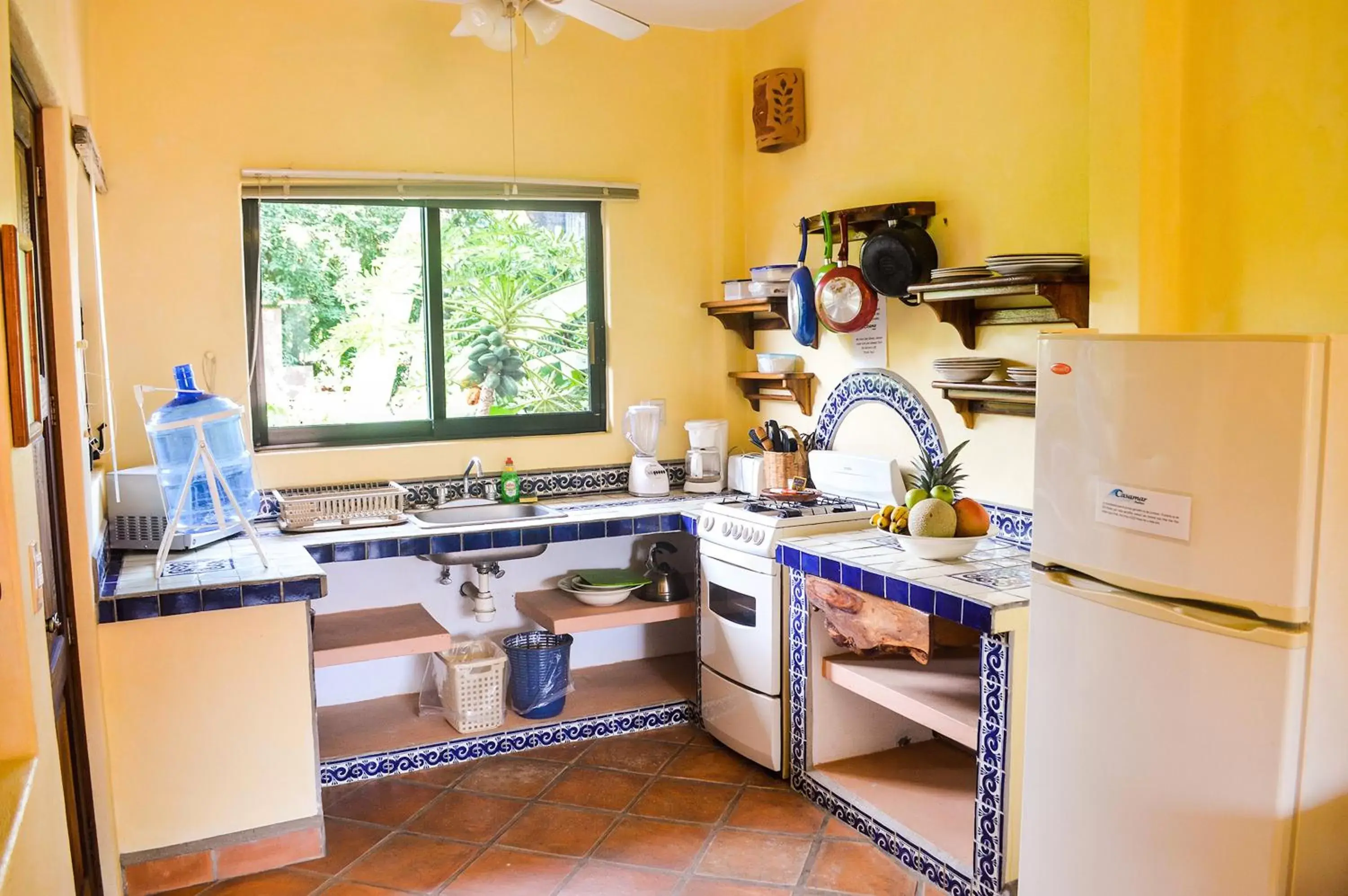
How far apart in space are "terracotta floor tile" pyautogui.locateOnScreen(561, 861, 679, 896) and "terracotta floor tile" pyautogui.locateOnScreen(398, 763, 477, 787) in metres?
0.80

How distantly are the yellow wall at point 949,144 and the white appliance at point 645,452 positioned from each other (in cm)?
58

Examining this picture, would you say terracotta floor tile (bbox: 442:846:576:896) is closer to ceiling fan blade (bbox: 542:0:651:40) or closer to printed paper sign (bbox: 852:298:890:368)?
printed paper sign (bbox: 852:298:890:368)

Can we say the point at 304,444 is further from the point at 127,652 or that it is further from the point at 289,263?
the point at 127,652

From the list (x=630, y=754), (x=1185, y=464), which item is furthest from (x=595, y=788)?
(x=1185, y=464)

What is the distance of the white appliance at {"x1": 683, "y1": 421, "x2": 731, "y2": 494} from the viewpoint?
4488mm

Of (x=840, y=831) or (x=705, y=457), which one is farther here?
(x=705, y=457)

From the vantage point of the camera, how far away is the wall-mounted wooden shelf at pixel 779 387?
4238mm

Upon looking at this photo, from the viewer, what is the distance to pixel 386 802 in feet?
11.6

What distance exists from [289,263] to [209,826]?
207 centimetres

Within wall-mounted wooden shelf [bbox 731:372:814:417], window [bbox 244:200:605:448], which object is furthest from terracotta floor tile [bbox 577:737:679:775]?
wall-mounted wooden shelf [bbox 731:372:814:417]

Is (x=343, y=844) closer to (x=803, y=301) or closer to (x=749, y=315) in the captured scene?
Result: (x=803, y=301)

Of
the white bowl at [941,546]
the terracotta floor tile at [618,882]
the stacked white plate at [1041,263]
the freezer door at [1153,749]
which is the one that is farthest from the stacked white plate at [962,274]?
the terracotta floor tile at [618,882]

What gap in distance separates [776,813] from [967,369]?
1539 millimetres

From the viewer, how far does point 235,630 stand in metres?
2.99
